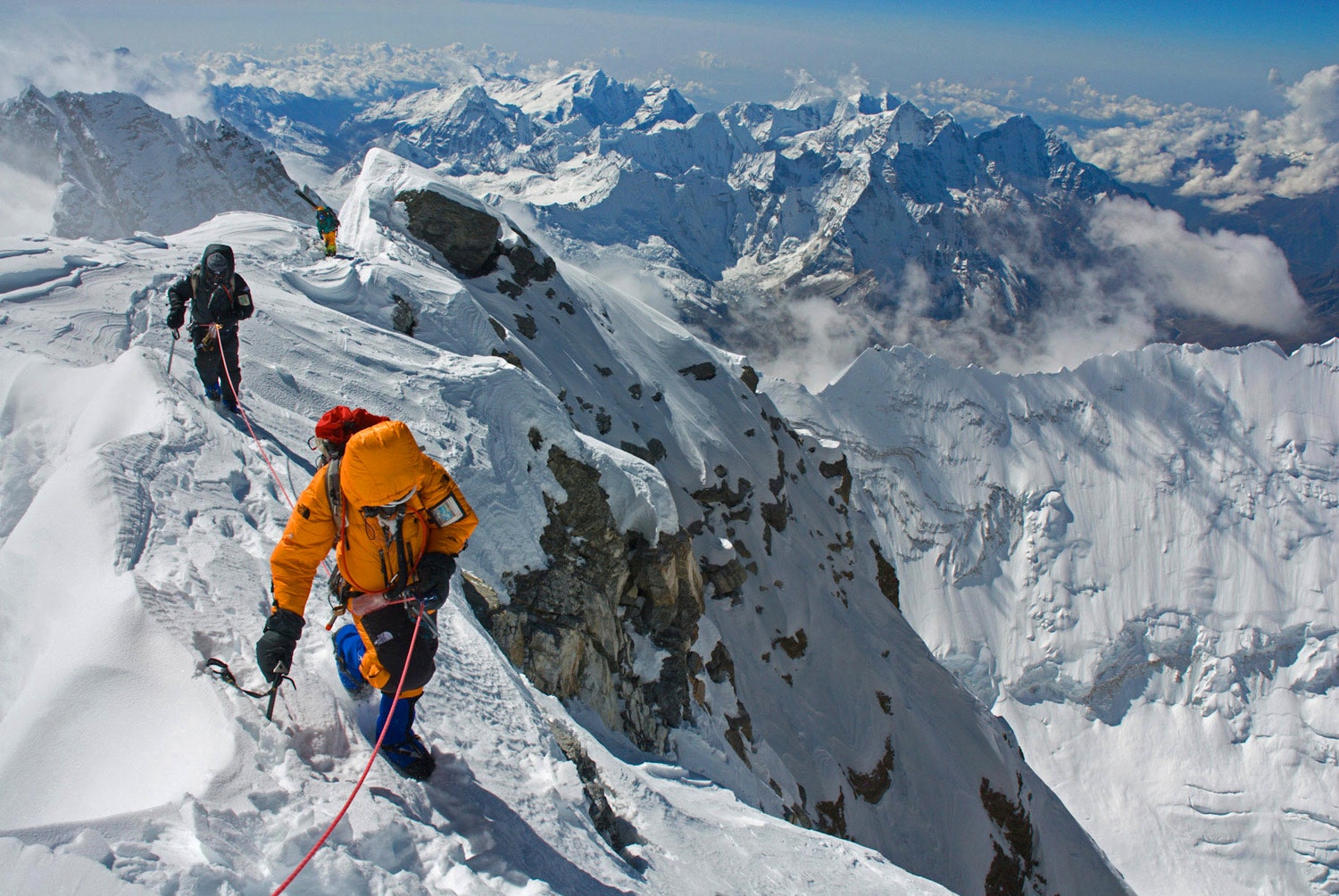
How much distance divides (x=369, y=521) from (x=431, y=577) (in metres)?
0.66

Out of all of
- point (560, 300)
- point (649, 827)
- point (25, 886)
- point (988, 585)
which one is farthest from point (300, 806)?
point (988, 585)

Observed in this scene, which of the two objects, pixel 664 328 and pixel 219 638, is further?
pixel 664 328

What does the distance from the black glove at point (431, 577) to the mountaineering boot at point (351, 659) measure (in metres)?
0.96

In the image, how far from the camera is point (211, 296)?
33.7ft

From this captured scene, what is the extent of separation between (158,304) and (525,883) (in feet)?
42.8

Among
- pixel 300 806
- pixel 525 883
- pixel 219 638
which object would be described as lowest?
pixel 525 883

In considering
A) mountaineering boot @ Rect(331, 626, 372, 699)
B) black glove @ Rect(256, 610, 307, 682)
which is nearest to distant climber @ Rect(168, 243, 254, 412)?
mountaineering boot @ Rect(331, 626, 372, 699)

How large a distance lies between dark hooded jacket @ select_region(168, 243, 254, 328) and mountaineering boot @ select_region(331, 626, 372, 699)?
675 centimetres

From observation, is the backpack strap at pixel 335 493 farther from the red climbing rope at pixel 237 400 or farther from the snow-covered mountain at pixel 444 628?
the red climbing rope at pixel 237 400

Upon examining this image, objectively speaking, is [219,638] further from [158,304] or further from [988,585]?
[988,585]

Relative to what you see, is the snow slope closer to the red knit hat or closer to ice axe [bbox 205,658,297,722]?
ice axe [bbox 205,658,297,722]

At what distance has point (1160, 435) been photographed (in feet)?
455

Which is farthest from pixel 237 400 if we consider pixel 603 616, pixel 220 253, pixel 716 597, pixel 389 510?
pixel 716 597

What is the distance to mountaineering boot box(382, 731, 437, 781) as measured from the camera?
5.80 m
